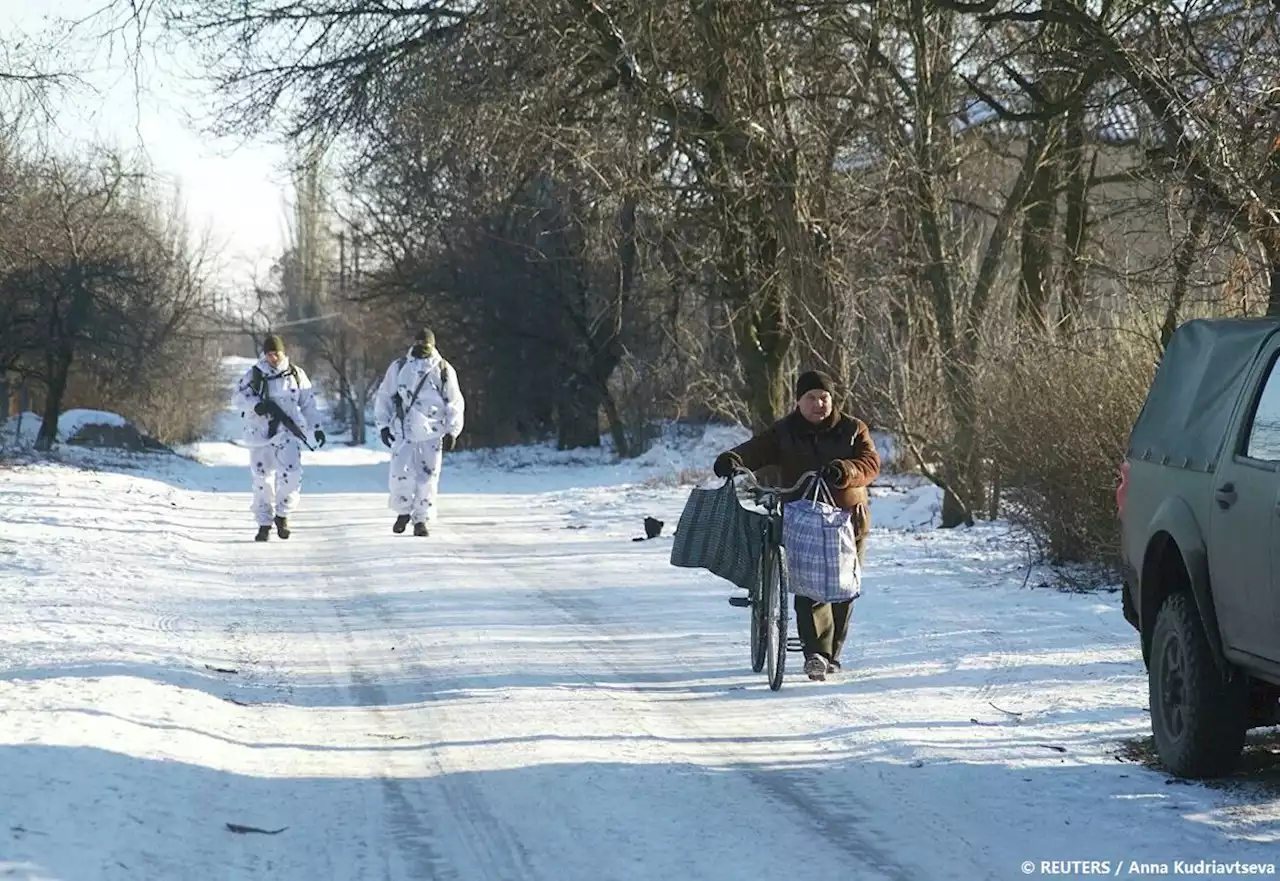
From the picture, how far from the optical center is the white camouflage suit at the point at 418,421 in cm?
1769

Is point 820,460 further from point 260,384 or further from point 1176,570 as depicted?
point 260,384

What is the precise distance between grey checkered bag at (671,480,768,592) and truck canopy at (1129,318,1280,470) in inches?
96.5

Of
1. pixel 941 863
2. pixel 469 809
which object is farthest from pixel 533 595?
pixel 941 863

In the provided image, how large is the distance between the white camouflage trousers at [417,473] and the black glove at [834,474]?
9.18m

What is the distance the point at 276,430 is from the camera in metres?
17.3

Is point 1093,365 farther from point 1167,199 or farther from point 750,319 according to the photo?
point 750,319

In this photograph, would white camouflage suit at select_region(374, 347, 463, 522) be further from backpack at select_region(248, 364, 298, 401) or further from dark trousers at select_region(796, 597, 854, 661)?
dark trousers at select_region(796, 597, 854, 661)

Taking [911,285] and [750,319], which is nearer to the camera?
[911,285]

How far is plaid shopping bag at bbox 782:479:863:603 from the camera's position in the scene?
30.1 feet

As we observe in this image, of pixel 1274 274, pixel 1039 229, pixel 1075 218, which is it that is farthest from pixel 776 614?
pixel 1075 218

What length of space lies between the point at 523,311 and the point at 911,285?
2436 centimetres

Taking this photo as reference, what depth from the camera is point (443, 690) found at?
29.2 feet

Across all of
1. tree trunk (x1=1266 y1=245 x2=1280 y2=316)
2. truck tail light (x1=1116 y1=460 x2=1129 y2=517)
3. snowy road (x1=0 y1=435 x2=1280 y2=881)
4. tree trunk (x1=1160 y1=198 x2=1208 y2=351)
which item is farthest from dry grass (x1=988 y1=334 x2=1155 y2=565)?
truck tail light (x1=1116 y1=460 x2=1129 y2=517)

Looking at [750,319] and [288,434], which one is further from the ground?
[750,319]
